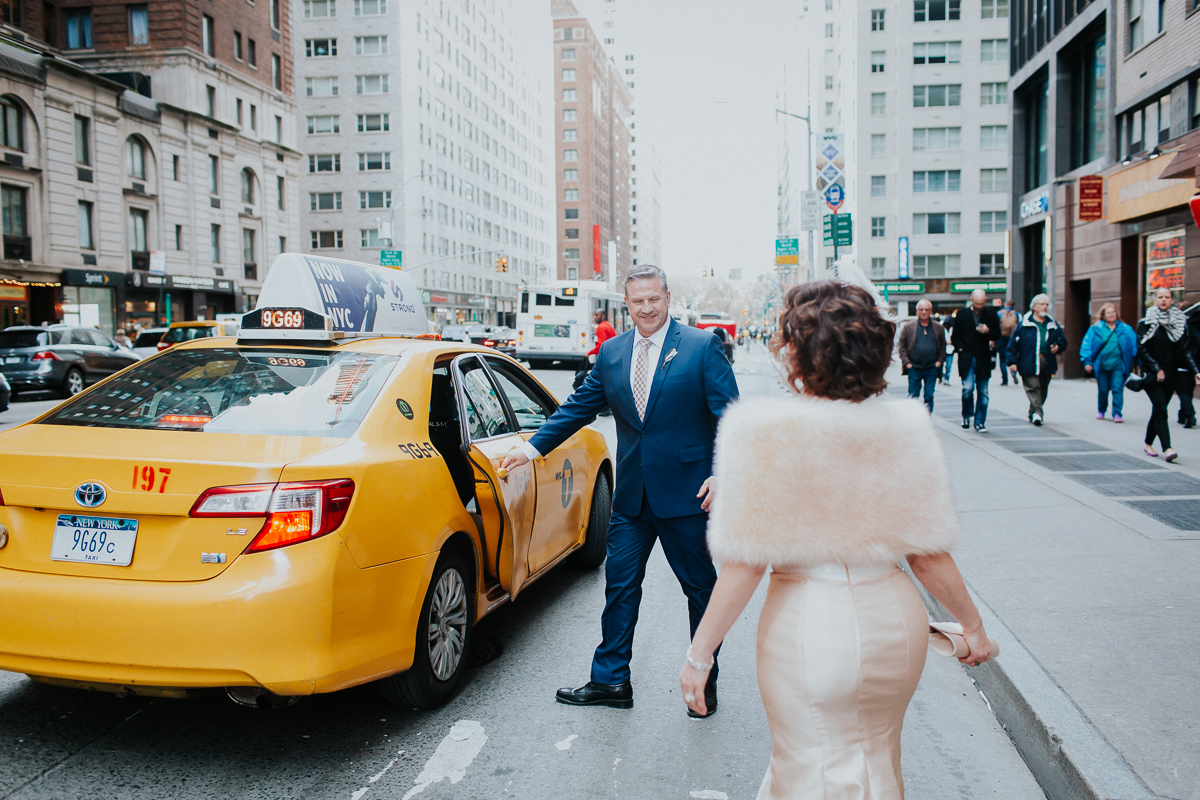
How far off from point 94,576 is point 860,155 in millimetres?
62128

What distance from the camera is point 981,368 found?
41.1 feet

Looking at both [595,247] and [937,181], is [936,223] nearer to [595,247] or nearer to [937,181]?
[937,181]

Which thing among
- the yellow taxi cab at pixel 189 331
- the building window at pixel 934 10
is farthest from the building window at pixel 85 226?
the building window at pixel 934 10

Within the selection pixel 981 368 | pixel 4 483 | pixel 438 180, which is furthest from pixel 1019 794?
pixel 438 180

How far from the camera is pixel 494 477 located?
4.22 meters

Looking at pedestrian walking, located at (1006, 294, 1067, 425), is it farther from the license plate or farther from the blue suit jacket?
the license plate

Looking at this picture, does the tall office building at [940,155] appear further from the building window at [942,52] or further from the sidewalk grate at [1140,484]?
the sidewalk grate at [1140,484]

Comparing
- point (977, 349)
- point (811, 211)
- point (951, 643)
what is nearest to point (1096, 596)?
point (951, 643)

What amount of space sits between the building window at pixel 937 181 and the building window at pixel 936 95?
4325mm

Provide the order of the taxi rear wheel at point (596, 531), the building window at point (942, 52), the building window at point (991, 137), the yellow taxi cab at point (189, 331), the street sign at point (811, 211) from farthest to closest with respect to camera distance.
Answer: the building window at point (942, 52) < the building window at point (991, 137) < the street sign at point (811, 211) < the yellow taxi cab at point (189, 331) < the taxi rear wheel at point (596, 531)

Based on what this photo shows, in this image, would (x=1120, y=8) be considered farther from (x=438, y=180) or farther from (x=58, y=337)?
(x=438, y=180)

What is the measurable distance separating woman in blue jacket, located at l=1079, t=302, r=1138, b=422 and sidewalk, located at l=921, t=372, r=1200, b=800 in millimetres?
2364

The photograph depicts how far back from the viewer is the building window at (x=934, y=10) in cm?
5856

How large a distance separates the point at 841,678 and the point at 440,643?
2250mm
